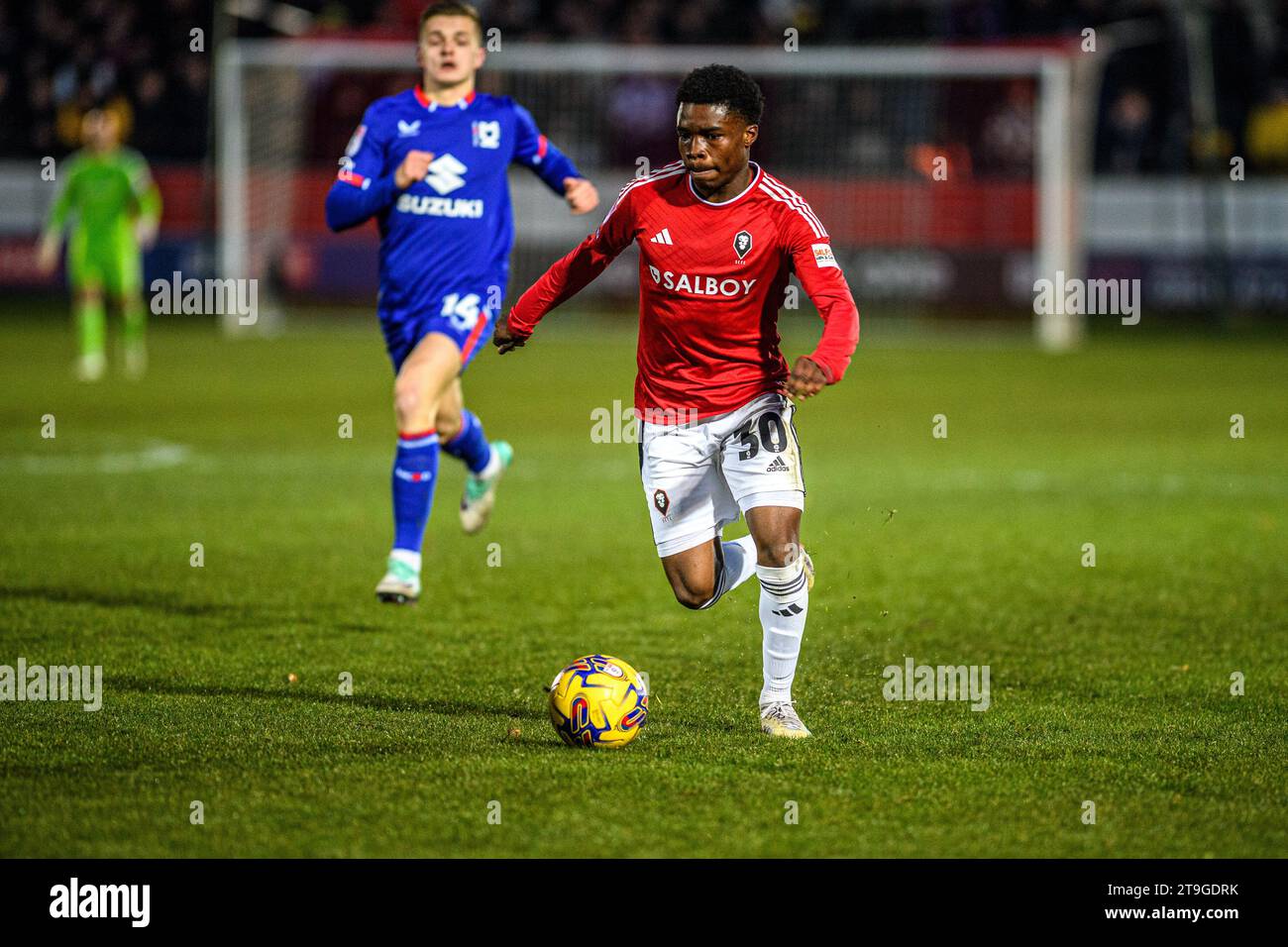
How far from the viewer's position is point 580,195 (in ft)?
25.1

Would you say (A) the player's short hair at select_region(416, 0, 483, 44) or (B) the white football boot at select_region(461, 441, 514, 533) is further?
(B) the white football boot at select_region(461, 441, 514, 533)

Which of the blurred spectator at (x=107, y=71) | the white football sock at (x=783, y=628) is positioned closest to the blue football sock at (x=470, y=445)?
the white football sock at (x=783, y=628)

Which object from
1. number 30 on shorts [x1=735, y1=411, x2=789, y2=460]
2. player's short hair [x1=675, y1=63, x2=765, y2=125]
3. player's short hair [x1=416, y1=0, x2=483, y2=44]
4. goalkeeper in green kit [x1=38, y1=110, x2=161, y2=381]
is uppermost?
goalkeeper in green kit [x1=38, y1=110, x2=161, y2=381]

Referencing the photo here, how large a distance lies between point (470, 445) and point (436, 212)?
1246 millimetres

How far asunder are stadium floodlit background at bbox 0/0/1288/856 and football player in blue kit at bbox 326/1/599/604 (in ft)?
2.91

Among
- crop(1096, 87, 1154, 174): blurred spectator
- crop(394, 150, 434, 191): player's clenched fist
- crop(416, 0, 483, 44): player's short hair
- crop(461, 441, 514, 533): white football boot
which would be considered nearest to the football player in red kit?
crop(394, 150, 434, 191): player's clenched fist

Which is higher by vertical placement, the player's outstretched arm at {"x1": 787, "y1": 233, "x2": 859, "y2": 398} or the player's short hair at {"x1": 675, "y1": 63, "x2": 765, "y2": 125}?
the player's short hair at {"x1": 675, "y1": 63, "x2": 765, "y2": 125}

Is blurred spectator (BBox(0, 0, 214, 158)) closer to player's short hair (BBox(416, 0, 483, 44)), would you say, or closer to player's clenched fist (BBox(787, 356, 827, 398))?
player's short hair (BBox(416, 0, 483, 44))

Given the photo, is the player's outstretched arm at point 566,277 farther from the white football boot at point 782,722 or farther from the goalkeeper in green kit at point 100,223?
the goalkeeper in green kit at point 100,223

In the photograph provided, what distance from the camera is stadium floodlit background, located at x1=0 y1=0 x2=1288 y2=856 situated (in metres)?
4.94

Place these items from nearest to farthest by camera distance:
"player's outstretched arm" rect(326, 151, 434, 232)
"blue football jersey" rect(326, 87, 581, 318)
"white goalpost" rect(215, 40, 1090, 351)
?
"player's outstretched arm" rect(326, 151, 434, 232)
"blue football jersey" rect(326, 87, 581, 318)
"white goalpost" rect(215, 40, 1090, 351)

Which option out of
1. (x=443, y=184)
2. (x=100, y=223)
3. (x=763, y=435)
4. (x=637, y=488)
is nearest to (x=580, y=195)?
(x=443, y=184)

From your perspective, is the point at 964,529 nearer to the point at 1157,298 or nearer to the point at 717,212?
the point at 717,212
